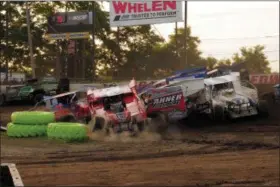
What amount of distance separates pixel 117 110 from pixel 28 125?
2.83 meters

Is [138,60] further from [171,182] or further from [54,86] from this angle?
[171,182]

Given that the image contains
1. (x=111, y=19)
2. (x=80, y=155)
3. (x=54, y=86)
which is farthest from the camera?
(x=111, y=19)

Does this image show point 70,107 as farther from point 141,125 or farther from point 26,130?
point 141,125

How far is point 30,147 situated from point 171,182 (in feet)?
20.5

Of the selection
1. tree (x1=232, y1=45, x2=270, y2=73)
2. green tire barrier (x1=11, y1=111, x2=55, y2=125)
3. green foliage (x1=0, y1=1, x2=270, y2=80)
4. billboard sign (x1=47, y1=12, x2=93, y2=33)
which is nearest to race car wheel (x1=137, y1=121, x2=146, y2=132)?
green tire barrier (x1=11, y1=111, x2=55, y2=125)

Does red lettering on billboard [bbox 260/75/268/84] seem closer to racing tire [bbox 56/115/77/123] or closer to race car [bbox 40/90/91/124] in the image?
race car [bbox 40/90/91/124]

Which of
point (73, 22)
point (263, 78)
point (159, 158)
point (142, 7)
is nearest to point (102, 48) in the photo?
point (73, 22)

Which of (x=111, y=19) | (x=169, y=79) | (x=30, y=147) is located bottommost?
(x=30, y=147)

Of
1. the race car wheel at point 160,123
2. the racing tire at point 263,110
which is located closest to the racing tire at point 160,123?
the race car wheel at point 160,123

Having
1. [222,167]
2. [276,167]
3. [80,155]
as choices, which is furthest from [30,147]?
[276,167]

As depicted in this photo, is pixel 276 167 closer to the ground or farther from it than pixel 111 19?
closer to the ground

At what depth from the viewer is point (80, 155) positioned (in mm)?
11062

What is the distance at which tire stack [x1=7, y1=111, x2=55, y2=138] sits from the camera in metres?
14.9

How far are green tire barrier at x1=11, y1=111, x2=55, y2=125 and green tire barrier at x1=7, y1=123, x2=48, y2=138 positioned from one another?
17 cm
